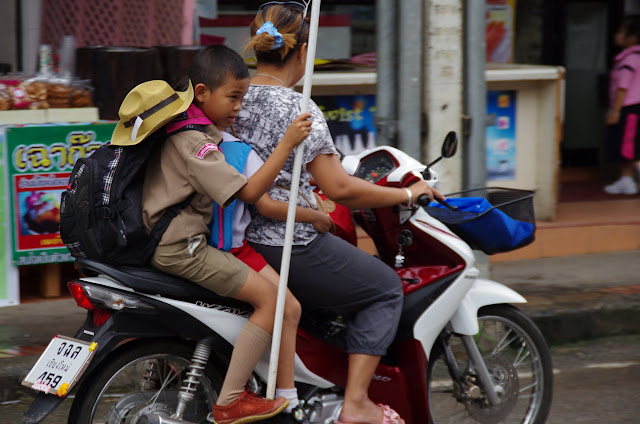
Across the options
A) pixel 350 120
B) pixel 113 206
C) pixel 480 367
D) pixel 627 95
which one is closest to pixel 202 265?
pixel 113 206

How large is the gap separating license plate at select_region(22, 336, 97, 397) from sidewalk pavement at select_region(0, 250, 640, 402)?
1495 millimetres

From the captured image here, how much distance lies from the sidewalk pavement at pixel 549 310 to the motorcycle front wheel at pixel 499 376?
1569 millimetres

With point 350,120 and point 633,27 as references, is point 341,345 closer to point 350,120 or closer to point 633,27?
point 350,120

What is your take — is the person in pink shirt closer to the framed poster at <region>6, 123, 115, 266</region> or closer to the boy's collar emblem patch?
the framed poster at <region>6, 123, 115, 266</region>

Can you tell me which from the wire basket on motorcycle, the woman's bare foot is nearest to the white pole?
the woman's bare foot

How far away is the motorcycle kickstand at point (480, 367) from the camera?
12.0 feet

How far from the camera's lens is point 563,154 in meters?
10.0

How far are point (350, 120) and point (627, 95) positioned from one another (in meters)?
3.12

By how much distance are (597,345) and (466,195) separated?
207 cm

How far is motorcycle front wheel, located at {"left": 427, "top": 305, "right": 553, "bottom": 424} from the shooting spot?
3.68 meters

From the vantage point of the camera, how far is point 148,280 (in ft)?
9.96

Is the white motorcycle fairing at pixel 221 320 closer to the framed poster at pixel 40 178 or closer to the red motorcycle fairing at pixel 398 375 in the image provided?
the red motorcycle fairing at pixel 398 375

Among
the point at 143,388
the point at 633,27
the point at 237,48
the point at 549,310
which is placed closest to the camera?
the point at 143,388

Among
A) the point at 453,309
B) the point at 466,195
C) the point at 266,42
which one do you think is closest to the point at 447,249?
the point at 453,309
